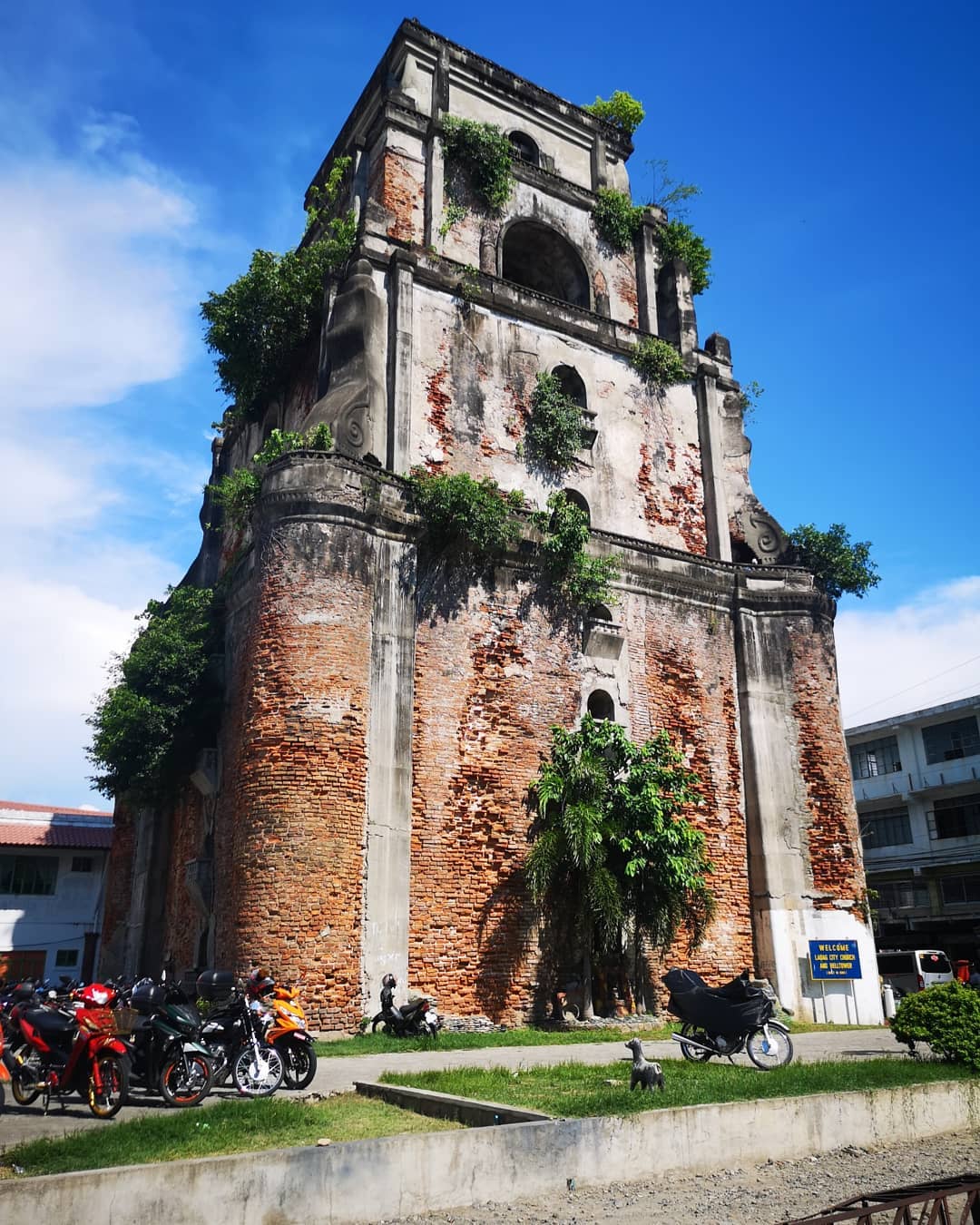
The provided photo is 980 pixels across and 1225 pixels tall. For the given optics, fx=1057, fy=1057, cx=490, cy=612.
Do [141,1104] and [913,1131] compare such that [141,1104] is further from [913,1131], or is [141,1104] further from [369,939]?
[913,1131]

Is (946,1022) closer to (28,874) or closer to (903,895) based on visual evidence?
(903,895)

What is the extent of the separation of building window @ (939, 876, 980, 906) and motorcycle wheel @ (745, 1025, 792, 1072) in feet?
73.1

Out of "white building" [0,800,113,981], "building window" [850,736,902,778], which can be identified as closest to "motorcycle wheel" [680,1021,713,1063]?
"white building" [0,800,113,981]

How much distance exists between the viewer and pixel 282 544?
14758mm

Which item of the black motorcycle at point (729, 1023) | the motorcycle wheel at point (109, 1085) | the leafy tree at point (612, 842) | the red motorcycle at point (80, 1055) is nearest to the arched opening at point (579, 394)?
the leafy tree at point (612, 842)

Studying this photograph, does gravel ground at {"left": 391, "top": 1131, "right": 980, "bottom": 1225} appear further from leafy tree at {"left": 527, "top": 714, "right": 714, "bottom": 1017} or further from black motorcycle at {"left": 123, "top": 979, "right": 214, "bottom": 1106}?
leafy tree at {"left": 527, "top": 714, "right": 714, "bottom": 1017}

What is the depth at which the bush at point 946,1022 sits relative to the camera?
1020cm

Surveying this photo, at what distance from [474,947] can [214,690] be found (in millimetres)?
5946

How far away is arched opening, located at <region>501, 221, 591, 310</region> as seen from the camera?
843 inches

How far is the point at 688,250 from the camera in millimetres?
22672

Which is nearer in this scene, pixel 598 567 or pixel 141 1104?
pixel 141 1104

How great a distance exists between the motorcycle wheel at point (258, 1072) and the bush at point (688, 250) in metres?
18.2

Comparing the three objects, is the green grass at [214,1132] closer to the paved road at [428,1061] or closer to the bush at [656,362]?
the paved road at [428,1061]

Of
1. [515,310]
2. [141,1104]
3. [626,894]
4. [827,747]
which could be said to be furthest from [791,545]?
[141,1104]
